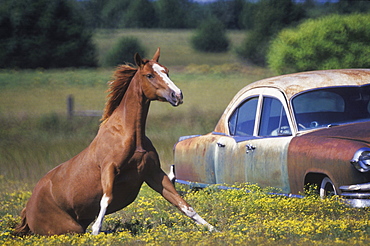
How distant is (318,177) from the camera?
783cm

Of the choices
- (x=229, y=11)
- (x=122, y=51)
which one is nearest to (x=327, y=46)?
(x=122, y=51)

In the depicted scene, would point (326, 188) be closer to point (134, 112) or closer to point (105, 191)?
point (134, 112)

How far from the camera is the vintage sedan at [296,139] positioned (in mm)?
7148

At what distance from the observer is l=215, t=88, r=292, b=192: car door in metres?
8.27

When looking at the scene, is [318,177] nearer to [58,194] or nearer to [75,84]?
[58,194]

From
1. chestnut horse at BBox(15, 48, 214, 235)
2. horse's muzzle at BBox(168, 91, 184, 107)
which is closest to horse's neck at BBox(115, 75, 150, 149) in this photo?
chestnut horse at BBox(15, 48, 214, 235)

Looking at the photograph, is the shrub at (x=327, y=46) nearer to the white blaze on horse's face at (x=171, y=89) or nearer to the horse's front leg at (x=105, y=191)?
the white blaze on horse's face at (x=171, y=89)

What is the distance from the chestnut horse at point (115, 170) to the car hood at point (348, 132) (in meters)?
1.67

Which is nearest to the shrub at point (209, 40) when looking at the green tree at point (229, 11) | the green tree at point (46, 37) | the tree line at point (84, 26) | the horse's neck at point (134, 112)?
the tree line at point (84, 26)

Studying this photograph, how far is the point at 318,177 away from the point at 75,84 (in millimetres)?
29486

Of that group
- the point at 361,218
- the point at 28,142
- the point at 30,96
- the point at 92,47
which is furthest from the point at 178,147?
the point at 92,47

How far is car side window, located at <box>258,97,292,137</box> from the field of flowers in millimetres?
704

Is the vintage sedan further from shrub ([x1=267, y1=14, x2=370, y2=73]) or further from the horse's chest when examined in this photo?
shrub ([x1=267, y1=14, x2=370, y2=73])

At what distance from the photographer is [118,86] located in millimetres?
7551
